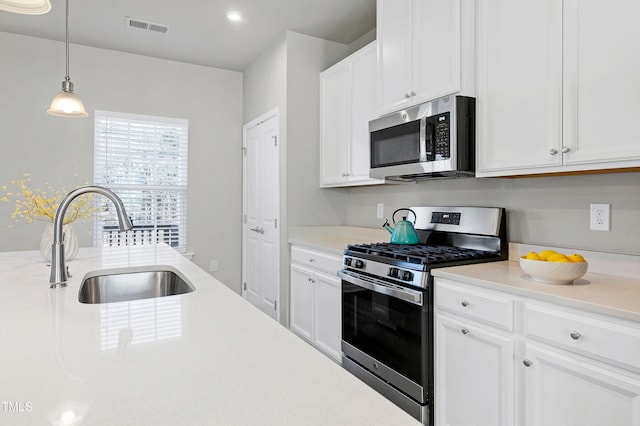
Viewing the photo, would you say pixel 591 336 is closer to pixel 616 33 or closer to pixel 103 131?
pixel 616 33

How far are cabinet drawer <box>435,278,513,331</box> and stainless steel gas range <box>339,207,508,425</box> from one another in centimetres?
8

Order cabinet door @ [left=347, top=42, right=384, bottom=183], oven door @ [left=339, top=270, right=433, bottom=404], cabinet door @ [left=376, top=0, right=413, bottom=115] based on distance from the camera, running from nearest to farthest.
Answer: oven door @ [left=339, top=270, right=433, bottom=404] → cabinet door @ [left=376, top=0, right=413, bottom=115] → cabinet door @ [left=347, top=42, right=384, bottom=183]

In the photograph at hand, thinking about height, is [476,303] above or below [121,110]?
below

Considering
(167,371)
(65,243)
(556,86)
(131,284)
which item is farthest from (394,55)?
(167,371)

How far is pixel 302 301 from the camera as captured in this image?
324 cm

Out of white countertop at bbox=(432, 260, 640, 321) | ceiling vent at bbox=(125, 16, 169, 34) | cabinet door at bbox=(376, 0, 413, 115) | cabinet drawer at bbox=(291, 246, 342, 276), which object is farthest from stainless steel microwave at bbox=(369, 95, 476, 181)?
ceiling vent at bbox=(125, 16, 169, 34)

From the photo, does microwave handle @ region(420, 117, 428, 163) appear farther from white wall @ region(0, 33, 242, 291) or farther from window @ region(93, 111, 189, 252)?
window @ region(93, 111, 189, 252)

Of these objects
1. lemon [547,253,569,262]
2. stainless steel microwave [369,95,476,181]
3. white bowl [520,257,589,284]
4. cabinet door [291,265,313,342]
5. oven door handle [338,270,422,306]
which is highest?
stainless steel microwave [369,95,476,181]

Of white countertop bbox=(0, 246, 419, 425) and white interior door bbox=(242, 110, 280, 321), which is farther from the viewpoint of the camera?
white interior door bbox=(242, 110, 280, 321)

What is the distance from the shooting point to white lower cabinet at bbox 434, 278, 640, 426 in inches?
48.3

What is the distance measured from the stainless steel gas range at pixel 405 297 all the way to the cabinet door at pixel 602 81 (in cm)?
71

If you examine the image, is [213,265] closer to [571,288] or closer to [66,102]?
[66,102]

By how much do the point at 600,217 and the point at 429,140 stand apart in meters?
0.90

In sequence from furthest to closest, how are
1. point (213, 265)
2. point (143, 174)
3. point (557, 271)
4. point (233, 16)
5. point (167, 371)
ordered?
point (213, 265) → point (143, 174) → point (233, 16) → point (557, 271) → point (167, 371)
